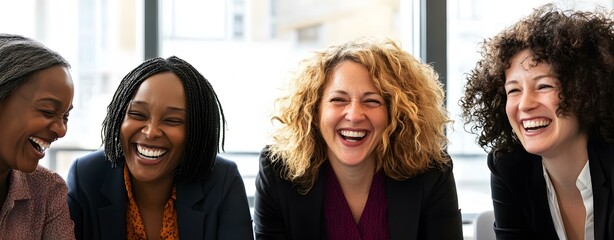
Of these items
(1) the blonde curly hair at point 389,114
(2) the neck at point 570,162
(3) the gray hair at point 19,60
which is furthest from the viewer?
(1) the blonde curly hair at point 389,114

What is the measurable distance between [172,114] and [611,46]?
1.27 metres

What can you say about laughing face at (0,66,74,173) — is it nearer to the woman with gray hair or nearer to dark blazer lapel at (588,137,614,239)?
the woman with gray hair

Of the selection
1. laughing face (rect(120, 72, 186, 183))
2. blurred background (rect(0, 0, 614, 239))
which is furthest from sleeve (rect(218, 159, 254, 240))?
blurred background (rect(0, 0, 614, 239))

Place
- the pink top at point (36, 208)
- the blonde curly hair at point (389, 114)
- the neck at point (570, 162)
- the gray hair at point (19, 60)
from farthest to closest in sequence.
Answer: the blonde curly hair at point (389, 114) < the neck at point (570, 162) < the pink top at point (36, 208) < the gray hair at point (19, 60)

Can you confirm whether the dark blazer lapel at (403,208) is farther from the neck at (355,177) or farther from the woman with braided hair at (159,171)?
the woman with braided hair at (159,171)

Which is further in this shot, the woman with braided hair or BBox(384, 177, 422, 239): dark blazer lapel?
BBox(384, 177, 422, 239): dark blazer lapel

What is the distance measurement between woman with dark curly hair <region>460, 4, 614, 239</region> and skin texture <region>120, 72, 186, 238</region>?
949 millimetres

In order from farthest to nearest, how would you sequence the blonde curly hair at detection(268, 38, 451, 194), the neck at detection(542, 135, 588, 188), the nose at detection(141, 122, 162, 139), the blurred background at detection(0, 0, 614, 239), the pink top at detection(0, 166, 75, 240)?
1. the blurred background at detection(0, 0, 614, 239)
2. the blonde curly hair at detection(268, 38, 451, 194)
3. the neck at detection(542, 135, 588, 188)
4. the nose at detection(141, 122, 162, 139)
5. the pink top at detection(0, 166, 75, 240)

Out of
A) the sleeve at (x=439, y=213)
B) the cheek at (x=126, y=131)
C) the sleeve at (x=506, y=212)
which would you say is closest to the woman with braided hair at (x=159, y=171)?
the cheek at (x=126, y=131)

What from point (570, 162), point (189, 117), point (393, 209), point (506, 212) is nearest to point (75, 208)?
point (189, 117)

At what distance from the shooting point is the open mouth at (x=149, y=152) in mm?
1905

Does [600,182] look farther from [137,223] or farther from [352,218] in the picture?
[137,223]

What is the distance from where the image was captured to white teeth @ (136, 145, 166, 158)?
1905mm

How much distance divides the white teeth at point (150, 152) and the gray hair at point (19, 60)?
0.35m
